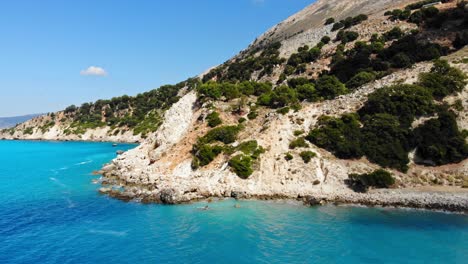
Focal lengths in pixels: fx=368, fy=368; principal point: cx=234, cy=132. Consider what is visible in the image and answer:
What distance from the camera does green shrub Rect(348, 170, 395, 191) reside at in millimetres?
40000

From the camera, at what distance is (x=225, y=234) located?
31.6 m

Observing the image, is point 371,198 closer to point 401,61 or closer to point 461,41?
point 401,61

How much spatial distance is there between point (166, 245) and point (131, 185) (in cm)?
2202

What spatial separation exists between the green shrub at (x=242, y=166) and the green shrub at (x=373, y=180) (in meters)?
12.1

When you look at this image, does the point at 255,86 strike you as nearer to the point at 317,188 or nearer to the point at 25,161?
the point at 317,188

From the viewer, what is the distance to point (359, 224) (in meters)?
33.2

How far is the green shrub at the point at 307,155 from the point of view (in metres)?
44.7

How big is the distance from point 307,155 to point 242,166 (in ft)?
26.5

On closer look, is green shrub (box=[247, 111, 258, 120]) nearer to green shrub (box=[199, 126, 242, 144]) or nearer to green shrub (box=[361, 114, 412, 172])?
green shrub (box=[199, 126, 242, 144])

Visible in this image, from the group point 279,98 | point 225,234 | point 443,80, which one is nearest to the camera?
point 225,234

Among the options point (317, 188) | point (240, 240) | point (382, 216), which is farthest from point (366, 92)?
point (240, 240)

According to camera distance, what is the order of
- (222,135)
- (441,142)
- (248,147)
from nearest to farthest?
1. (441,142)
2. (248,147)
3. (222,135)

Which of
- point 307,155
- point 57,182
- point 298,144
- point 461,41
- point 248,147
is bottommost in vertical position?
point 57,182

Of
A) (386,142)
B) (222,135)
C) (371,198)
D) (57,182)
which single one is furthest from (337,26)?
(57,182)
